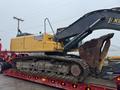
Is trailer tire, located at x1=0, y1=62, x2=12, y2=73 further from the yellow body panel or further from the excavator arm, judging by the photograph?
the excavator arm

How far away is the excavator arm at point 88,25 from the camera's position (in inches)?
311

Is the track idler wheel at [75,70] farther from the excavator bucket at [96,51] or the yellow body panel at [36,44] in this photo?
the yellow body panel at [36,44]

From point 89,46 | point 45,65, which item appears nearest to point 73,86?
point 89,46

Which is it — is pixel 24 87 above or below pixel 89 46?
below

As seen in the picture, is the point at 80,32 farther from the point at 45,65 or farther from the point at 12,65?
the point at 12,65

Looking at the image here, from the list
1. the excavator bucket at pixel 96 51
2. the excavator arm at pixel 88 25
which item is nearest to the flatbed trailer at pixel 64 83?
the excavator bucket at pixel 96 51

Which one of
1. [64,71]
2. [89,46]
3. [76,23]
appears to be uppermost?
[76,23]

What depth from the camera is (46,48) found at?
1076cm

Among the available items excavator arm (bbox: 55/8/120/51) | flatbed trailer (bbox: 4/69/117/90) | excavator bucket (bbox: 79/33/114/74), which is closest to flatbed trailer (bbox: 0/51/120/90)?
flatbed trailer (bbox: 4/69/117/90)

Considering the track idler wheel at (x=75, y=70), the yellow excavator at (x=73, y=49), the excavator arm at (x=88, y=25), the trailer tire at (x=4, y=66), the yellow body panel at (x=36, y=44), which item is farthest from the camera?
the trailer tire at (x=4, y=66)

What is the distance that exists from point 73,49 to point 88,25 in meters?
1.51

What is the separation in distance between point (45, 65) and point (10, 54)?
4.83m

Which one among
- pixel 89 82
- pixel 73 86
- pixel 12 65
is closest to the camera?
pixel 89 82

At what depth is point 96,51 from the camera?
28.8 feet
